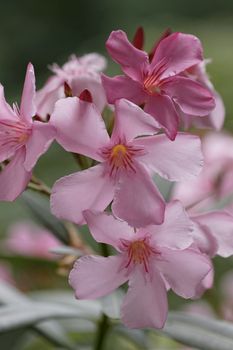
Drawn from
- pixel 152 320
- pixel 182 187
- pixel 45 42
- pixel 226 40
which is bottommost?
pixel 45 42

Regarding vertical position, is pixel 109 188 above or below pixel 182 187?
above

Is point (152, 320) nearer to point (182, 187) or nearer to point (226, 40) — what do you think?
point (182, 187)

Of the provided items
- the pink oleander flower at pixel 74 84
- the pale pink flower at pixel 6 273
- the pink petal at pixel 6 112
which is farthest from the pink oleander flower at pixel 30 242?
the pink petal at pixel 6 112

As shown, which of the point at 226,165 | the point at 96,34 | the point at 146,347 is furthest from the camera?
the point at 96,34

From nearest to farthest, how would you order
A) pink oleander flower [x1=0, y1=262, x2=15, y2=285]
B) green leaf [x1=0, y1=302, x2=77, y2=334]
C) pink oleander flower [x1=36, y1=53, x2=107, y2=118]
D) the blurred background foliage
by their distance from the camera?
pink oleander flower [x1=36, y1=53, x2=107, y2=118]
green leaf [x1=0, y1=302, x2=77, y2=334]
pink oleander flower [x1=0, y1=262, x2=15, y2=285]
the blurred background foliage

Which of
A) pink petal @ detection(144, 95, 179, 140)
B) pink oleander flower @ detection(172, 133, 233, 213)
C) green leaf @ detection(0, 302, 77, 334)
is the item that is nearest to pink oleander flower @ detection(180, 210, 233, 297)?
pink petal @ detection(144, 95, 179, 140)

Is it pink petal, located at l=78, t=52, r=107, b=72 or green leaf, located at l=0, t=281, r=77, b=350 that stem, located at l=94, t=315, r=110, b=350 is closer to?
green leaf, located at l=0, t=281, r=77, b=350

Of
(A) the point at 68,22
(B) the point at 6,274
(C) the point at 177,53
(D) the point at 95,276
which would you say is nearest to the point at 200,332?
(D) the point at 95,276

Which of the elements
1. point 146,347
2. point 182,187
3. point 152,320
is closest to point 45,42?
point 182,187
